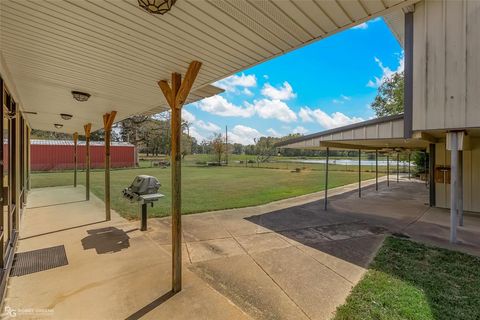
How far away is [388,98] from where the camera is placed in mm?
21281

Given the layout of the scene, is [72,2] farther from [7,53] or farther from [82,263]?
[82,263]

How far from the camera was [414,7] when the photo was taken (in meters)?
5.23

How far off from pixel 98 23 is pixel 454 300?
15.4 ft

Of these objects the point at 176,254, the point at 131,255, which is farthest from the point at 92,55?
the point at 131,255

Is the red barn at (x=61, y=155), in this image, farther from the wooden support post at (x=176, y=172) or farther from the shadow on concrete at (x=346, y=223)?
the wooden support post at (x=176, y=172)

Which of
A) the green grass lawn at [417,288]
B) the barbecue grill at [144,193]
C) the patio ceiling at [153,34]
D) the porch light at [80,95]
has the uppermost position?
the patio ceiling at [153,34]

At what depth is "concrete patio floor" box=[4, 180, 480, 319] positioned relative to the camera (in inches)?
105

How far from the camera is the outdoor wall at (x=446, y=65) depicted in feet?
14.8

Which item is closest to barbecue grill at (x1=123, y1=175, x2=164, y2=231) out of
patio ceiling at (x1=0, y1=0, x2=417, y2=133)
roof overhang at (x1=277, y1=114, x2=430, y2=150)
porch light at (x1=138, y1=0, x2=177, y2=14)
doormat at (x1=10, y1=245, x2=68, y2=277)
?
doormat at (x1=10, y1=245, x2=68, y2=277)

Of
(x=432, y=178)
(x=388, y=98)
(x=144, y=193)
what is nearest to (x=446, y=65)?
(x=432, y=178)

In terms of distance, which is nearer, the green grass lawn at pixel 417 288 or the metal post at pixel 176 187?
the green grass lawn at pixel 417 288

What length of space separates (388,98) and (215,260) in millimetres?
23097

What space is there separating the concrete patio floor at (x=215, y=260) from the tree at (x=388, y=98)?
50.4 ft

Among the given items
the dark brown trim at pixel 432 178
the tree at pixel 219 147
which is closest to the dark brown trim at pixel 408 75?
the dark brown trim at pixel 432 178
